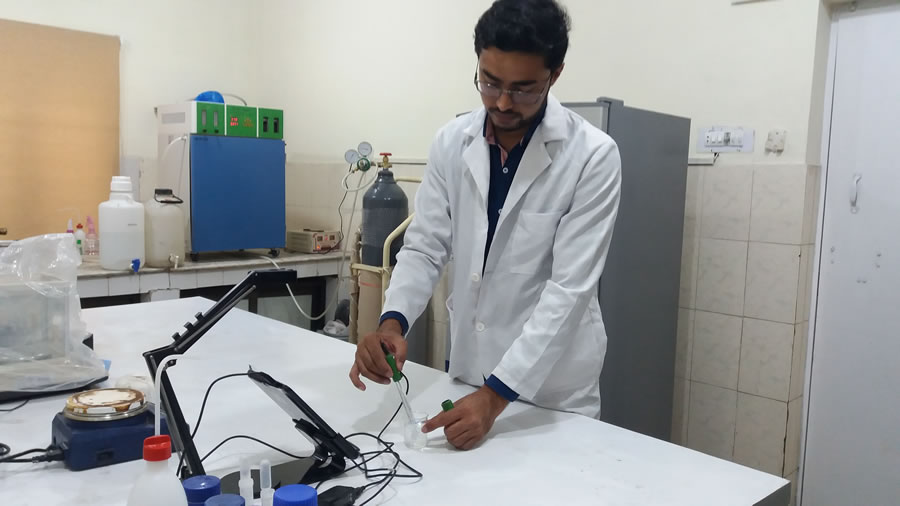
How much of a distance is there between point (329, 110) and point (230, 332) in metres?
2.47

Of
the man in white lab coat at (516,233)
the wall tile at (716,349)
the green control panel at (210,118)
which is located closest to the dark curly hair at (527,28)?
the man in white lab coat at (516,233)

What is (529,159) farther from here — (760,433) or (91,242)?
(91,242)

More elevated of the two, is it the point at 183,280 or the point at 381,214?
the point at 381,214

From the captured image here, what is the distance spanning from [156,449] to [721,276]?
2.23 metres

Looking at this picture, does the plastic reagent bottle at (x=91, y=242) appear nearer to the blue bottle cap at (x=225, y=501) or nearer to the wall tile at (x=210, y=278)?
the wall tile at (x=210, y=278)

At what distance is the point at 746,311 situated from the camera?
2.46 metres

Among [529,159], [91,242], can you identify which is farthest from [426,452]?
[91,242]

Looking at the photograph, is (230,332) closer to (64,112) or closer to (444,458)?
(444,458)

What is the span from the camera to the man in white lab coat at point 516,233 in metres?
1.29

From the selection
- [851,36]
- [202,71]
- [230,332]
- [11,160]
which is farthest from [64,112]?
[851,36]

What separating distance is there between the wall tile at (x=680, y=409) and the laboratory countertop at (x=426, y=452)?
1425 millimetres

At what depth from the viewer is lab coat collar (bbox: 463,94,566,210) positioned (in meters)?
1.46

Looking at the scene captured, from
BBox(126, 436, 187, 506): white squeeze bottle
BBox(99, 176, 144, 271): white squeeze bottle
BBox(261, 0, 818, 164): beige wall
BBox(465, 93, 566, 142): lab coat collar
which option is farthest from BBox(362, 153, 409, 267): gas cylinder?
BBox(126, 436, 187, 506): white squeeze bottle

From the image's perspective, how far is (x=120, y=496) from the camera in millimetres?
964
